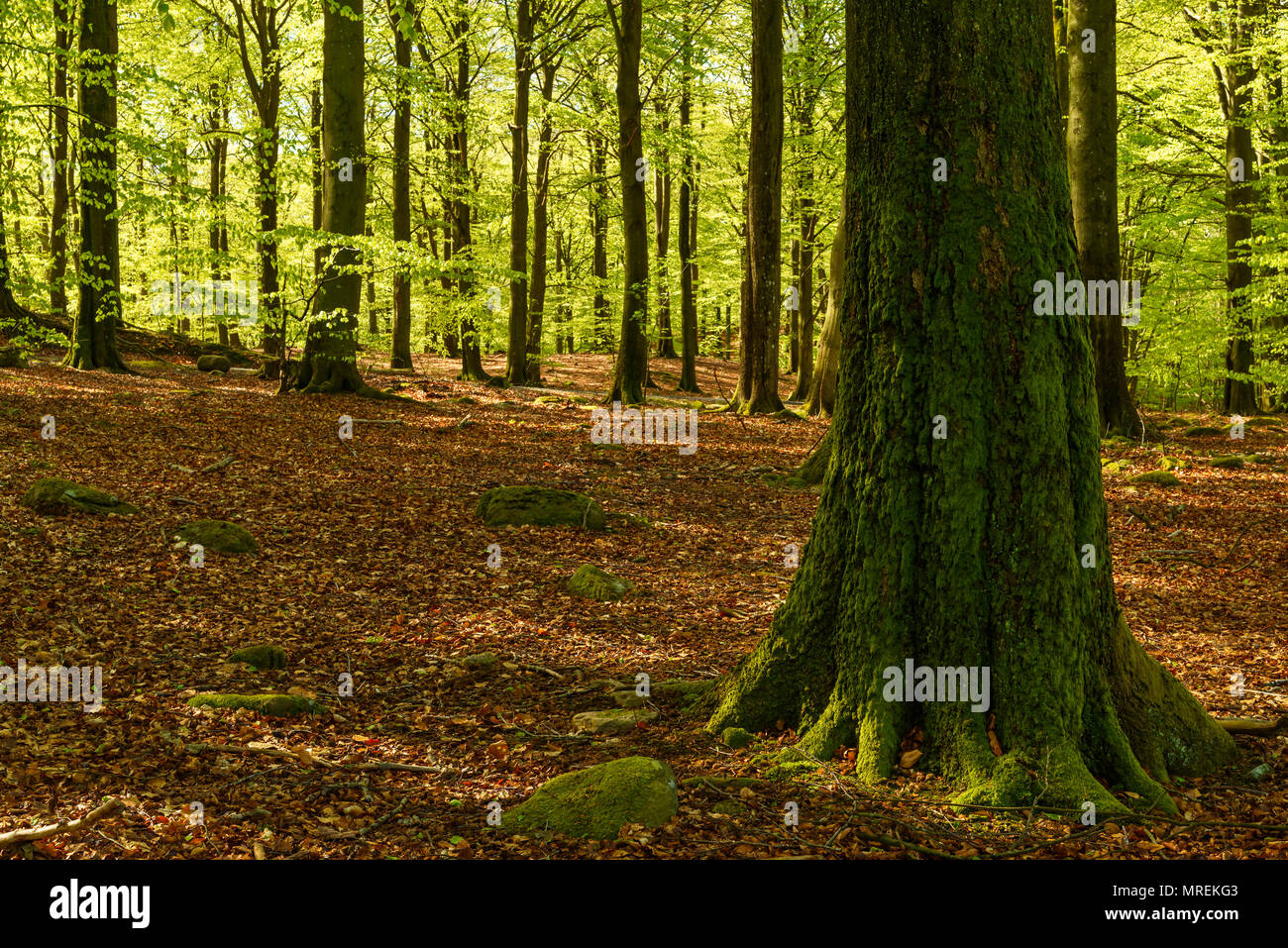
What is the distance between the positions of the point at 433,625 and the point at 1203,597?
6.15m

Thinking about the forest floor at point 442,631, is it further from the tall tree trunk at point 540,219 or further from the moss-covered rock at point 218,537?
the tall tree trunk at point 540,219

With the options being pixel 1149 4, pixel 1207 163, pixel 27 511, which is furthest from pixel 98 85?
pixel 1207 163

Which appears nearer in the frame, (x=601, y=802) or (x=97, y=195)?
(x=601, y=802)

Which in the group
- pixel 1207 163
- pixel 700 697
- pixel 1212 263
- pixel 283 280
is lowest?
pixel 700 697

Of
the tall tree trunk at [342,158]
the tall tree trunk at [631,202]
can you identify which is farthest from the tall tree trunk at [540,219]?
the tall tree trunk at [342,158]

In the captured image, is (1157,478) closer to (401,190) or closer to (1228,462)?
(1228,462)

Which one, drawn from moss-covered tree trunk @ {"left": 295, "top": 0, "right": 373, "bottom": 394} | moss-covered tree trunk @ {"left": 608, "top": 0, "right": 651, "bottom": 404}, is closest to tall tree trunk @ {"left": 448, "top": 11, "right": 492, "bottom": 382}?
moss-covered tree trunk @ {"left": 295, "top": 0, "right": 373, "bottom": 394}

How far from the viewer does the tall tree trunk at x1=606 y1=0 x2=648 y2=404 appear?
16.5 meters

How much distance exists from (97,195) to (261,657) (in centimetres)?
1009

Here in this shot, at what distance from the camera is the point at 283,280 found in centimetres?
1520

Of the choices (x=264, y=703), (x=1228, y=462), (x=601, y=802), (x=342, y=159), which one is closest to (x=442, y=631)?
(x=264, y=703)

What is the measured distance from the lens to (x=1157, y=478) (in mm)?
10953

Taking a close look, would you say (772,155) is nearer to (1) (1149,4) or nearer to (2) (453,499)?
(1) (1149,4)

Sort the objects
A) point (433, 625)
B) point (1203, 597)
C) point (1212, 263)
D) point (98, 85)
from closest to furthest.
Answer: point (433, 625)
point (1203, 597)
point (98, 85)
point (1212, 263)
